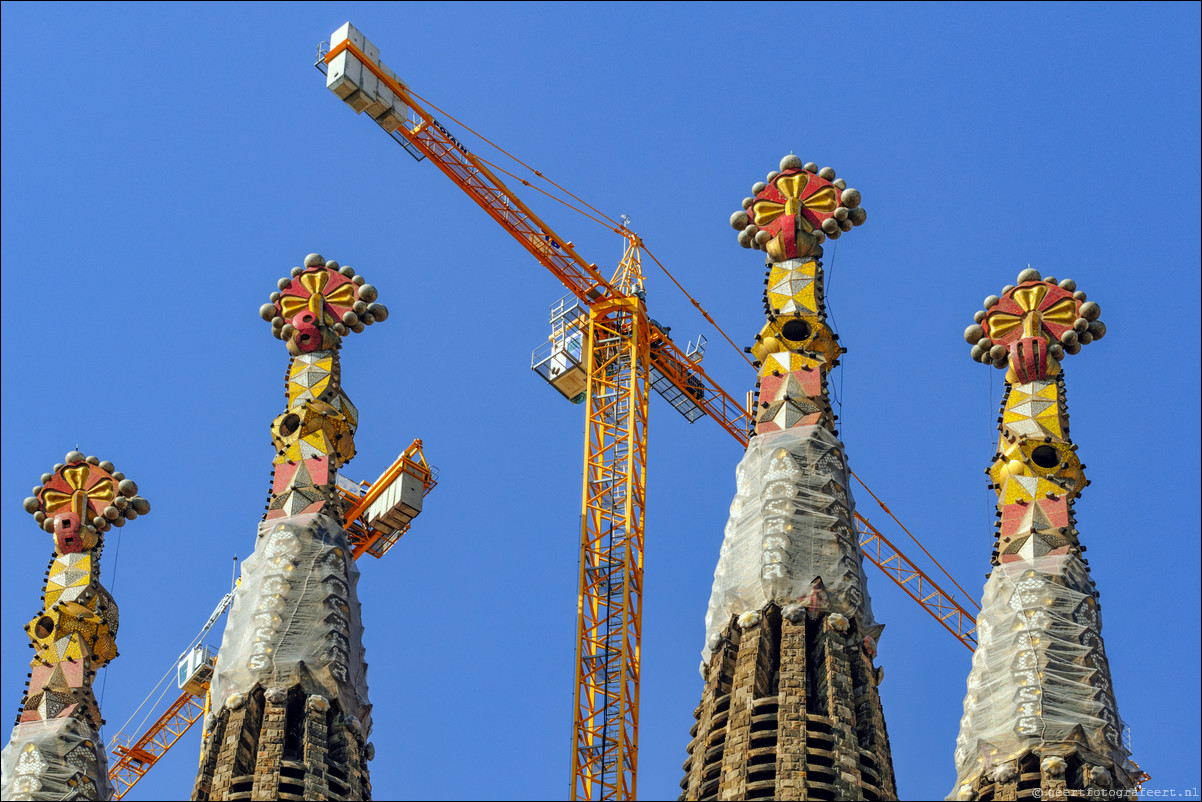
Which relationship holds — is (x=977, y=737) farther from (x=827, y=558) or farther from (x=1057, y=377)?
(x=1057, y=377)

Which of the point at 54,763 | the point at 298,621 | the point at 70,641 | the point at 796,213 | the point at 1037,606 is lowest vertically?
the point at 54,763

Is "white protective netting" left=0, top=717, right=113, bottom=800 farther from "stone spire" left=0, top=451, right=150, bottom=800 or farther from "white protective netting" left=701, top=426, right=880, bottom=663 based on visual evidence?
"white protective netting" left=701, top=426, right=880, bottom=663

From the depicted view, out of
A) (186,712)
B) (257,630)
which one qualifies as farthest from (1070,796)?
(186,712)

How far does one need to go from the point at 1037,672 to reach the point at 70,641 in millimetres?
23965

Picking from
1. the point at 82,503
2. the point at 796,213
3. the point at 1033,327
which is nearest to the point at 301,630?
the point at 82,503

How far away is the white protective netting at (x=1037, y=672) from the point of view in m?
53.6

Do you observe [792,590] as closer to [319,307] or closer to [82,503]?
[319,307]

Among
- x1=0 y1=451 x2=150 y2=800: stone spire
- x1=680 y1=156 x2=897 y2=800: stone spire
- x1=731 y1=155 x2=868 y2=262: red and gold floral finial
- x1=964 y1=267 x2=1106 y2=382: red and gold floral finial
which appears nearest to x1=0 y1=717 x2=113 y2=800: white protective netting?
x1=0 y1=451 x2=150 y2=800: stone spire

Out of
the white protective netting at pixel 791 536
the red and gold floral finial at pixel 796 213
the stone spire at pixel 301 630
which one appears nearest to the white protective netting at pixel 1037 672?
the white protective netting at pixel 791 536

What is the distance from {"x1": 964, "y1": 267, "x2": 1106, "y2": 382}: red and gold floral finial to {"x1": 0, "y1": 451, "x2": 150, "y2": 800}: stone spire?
21.4 m

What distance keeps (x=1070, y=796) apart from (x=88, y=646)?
81.6 feet

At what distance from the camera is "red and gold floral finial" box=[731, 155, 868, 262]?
59375 mm

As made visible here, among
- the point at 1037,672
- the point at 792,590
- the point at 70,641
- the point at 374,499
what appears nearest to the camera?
the point at 792,590

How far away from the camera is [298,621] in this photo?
5816 centimetres
